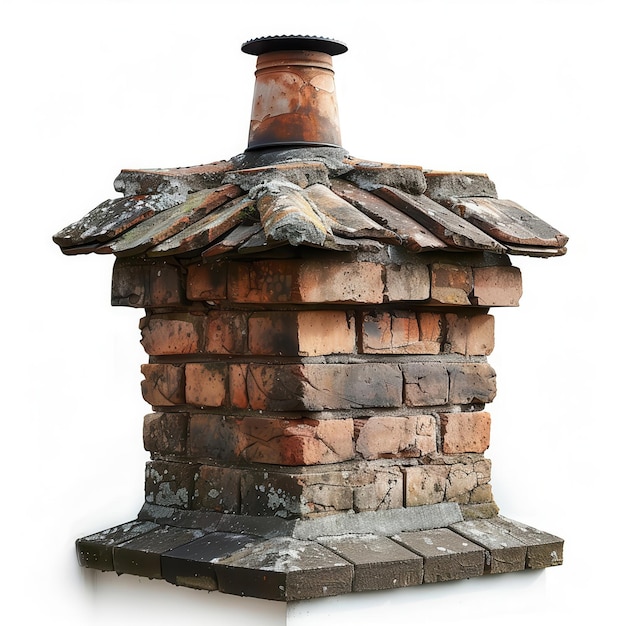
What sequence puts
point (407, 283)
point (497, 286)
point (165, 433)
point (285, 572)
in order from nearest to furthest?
point (285, 572), point (407, 283), point (497, 286), point (165, 433)

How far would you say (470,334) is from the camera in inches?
199

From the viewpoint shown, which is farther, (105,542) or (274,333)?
(105,542)

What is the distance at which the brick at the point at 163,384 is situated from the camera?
16.4 feet

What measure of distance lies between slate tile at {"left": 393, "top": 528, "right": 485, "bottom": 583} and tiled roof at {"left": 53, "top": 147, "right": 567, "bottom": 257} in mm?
987

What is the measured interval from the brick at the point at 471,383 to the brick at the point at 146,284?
1.00 m

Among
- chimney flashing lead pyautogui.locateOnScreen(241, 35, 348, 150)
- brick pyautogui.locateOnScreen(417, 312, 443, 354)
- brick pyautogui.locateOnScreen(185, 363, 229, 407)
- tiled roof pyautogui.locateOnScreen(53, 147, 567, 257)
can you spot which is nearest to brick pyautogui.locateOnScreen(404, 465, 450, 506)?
brick pyautogui.locateOnScreen(417, 312, 443, 354)

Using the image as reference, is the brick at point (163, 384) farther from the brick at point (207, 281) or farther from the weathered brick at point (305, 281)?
the weathered brick at point (305, 281)

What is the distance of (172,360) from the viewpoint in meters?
5.07

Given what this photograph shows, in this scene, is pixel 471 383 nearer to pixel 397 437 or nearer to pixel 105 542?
pixel 397 437

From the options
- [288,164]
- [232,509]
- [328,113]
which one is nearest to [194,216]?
[288,164]

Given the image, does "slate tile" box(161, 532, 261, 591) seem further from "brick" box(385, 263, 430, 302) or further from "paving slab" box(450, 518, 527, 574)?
"brick" box(385, 263, 430, 302)

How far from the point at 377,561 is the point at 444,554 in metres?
0.29

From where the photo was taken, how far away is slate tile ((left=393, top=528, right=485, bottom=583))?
183 inches

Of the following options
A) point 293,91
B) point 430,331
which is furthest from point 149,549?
point 293,91
